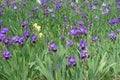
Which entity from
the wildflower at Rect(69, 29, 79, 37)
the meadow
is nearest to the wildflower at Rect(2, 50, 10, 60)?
the meadow

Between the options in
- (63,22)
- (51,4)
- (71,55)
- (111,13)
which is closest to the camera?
(71,55)

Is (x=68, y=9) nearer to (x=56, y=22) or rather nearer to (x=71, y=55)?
(x=56, y=22)

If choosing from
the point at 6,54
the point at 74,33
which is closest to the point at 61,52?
the point at 74,33

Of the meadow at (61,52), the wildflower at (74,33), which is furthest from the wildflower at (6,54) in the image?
the wildflower at (74,33)

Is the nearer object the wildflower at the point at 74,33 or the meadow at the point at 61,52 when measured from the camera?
the meadow at the point at 61,52

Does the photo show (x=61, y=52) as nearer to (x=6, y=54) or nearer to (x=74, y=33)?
(x=74, y=33)

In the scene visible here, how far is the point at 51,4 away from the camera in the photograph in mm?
6660

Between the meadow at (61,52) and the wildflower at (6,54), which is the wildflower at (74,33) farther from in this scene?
the wildflower at (6,54)

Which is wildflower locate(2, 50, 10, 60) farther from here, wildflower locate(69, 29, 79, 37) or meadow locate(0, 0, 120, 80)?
wildflower locate(69, 29, 79, 37)

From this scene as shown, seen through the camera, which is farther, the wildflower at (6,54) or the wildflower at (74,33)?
the wildflower at (74,33)

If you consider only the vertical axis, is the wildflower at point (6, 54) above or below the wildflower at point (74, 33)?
below

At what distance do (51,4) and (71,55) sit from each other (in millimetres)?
3348

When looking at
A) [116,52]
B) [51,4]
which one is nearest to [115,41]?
[116,52]

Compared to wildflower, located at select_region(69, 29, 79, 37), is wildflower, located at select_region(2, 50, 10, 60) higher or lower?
lower
